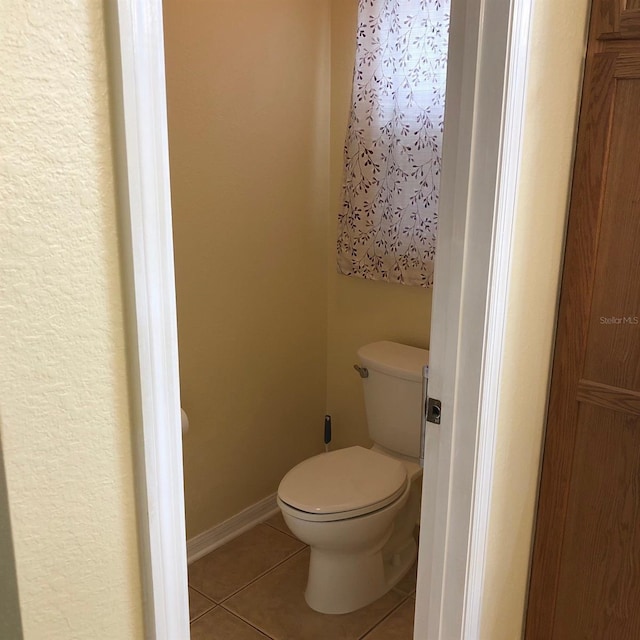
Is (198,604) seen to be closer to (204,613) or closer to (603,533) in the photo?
(204,613)

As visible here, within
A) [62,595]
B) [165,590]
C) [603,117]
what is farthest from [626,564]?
[62,595]

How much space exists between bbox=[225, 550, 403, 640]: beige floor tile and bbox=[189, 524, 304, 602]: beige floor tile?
2.0 inches

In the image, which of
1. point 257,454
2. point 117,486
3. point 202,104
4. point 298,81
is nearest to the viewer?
point 117,486

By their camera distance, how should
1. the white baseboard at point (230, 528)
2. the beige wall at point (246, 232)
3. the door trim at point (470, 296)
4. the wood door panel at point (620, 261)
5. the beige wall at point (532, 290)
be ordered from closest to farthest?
1. the door trim at point (470, 296)
2. the beige wall at point (532, 290)
3. the wood door panel at point (620, 261)
4. the beige wall at point (246, 232)
5. the white baseboard at point (230, 528)

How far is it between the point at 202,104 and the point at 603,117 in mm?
1209

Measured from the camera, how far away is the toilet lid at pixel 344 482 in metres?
2.02

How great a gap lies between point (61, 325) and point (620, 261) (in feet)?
3.88

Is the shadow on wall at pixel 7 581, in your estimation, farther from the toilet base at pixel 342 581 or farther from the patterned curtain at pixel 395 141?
the patterned curtain at pixel 395 141

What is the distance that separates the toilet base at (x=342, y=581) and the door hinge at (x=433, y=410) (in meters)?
0.96

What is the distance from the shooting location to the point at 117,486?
0.69 m

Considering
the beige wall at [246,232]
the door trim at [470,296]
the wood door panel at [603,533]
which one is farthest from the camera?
the beige wall at [246,232]

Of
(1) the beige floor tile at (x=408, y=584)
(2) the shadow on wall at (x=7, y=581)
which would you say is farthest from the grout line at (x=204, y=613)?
(2) the shadow on wall at (x=7, y=581)

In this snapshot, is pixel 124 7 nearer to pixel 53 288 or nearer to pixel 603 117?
pixel 53 288

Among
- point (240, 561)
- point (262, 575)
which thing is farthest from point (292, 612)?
point (240, 561)
